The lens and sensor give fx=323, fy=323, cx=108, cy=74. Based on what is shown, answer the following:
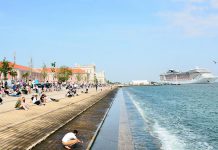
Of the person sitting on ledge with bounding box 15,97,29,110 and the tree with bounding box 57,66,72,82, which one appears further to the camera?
the tree with bounding box 57,66,72,82

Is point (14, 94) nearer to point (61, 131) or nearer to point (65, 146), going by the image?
point (61, 131)

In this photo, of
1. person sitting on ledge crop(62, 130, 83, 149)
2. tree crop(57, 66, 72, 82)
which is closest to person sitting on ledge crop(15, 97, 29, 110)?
person sitting on ledge crop(62, 130, 83, 149)

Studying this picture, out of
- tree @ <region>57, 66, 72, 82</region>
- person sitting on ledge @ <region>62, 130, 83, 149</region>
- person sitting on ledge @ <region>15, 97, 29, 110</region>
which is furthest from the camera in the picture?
tree @ <region>57, 66, 72, 82</region>

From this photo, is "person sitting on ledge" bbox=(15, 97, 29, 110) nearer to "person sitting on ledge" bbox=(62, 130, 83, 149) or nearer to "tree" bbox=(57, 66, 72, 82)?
"person sitting on ledge" bbox=(62, 130, 83, 149)

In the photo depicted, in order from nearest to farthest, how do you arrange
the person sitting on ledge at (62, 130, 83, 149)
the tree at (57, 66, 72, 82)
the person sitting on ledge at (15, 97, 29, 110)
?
1. the person sitting on ledge at (62, 130, 83, 149)
2. the person sitting on ledge at (15, 97, 29, 110)
3. the tree at (57, 66, 72, 82)

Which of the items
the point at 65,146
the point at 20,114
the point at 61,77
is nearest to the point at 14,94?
the point at 20,114

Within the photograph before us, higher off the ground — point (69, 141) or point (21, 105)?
point (21, 105)

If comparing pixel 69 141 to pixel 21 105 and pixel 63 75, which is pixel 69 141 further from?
pixel 63 75

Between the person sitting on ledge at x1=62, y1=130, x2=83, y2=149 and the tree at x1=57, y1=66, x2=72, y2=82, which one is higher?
the tree at x1=57, y1=66, x2=72, y2=82

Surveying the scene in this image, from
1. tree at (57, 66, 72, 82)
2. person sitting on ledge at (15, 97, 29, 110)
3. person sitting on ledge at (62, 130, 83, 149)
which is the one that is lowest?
person sitting on ledge at (62, 130, 83, 149)

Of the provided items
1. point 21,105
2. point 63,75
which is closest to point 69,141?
point 21,105

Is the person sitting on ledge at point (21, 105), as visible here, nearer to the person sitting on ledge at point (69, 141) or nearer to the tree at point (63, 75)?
the person sitting on ledge at point (69, 141)

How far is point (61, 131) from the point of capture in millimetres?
20672

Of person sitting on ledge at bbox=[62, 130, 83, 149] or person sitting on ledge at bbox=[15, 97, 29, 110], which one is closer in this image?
person sitting on ledge at bbox=[62, 130, 83, 149]
